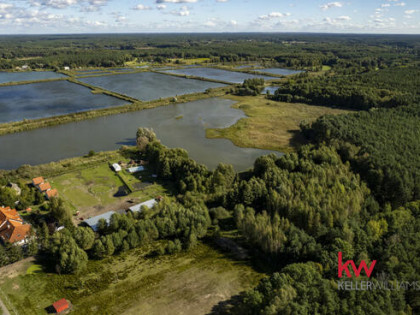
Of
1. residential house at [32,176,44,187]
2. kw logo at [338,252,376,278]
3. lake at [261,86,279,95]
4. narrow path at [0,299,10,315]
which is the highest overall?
lake at [261,86,279,95]

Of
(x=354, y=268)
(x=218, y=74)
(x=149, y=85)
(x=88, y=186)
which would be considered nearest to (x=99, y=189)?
(x=88, y=186)

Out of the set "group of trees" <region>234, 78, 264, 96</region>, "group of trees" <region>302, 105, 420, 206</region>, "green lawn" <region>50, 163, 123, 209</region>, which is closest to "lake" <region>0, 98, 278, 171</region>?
"green lawn" <region>50, 163, 123, 209</region>

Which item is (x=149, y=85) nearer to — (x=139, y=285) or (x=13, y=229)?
(x=13, y=229)

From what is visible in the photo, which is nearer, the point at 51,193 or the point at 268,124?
the point at 51,193

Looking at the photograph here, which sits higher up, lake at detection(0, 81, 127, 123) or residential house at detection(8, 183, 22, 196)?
lake at detection(0, 81, 127, 123)

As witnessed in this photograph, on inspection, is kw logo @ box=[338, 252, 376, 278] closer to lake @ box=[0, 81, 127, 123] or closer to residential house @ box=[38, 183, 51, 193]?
residential house @ box=[38, 183, 51, 193]

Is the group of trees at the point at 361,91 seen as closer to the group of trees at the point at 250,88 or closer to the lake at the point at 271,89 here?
the group of trees at the point at 250,88
